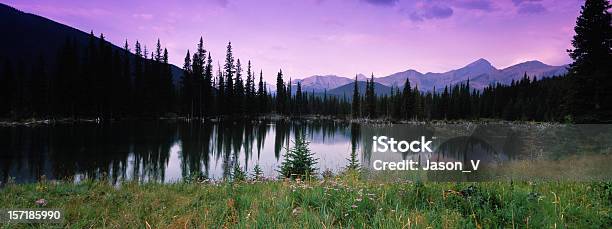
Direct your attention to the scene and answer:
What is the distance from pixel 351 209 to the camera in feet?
15.6

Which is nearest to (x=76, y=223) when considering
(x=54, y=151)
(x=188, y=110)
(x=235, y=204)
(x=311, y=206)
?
(x=235, y=204)

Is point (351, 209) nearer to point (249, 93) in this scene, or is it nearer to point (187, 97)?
point (187, 97)

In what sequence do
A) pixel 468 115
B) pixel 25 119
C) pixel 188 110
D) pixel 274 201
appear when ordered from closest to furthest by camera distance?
pixel 274 201 → pixel 25 119 → pixel 188 110 → pixel 468 115

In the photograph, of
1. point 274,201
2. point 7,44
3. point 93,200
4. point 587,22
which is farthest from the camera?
point 7,44

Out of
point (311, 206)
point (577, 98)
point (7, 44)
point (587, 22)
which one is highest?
point (7, 44)

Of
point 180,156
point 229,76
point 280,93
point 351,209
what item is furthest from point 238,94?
point 351,209

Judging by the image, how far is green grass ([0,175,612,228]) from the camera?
4.30m

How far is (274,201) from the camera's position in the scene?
18.4 feet

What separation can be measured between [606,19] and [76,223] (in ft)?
116

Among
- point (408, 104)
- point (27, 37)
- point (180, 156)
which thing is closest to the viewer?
point (180, 156)

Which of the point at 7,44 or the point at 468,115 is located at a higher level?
the point at 7,44

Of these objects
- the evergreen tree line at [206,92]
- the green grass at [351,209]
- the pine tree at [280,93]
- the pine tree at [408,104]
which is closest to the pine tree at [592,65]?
the evergreen tree line at [206,92]

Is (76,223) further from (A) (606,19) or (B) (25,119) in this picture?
(B) (25,119)

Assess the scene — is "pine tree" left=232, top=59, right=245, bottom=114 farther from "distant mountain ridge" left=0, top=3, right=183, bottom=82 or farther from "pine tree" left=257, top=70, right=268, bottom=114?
"distant mountain ridge" left=0, top=3, right=183, bottom=82
